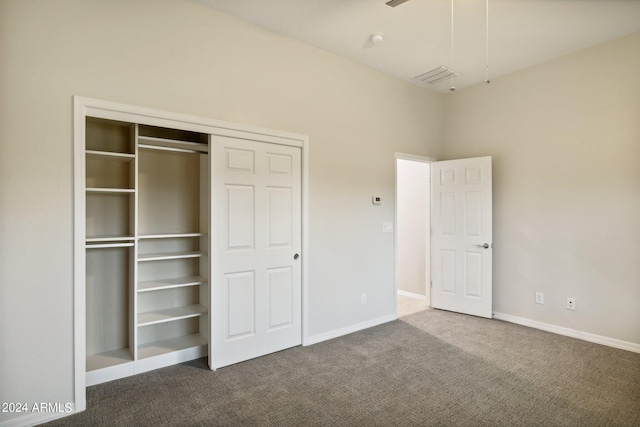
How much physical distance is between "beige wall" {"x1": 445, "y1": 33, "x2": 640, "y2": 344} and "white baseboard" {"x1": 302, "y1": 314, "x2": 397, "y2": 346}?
1490 millimetres

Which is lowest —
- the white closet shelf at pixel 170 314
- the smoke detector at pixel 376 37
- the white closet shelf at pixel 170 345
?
the white closet shelf at pixel 170 345

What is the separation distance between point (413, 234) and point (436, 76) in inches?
94.2

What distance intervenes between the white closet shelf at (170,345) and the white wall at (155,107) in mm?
720

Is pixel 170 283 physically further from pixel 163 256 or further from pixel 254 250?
pixel 254 250

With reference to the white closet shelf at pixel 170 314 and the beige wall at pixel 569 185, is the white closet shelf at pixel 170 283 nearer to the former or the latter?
the white closet shelf at pixel 170 314

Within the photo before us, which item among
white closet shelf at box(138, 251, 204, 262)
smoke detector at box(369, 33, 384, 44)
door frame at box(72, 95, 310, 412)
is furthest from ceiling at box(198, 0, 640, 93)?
white closet shelf at box(138, 251, 204, 262)

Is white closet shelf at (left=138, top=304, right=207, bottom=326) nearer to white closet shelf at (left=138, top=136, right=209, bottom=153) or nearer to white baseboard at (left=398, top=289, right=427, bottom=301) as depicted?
white closet shelf at (left=138, top=136, right=209, bottom=153)

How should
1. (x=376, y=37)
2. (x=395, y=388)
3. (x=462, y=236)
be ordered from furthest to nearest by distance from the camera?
(x=462, y=236) → (x=376, y=37) → (x=395, y=388)

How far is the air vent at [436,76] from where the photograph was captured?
4164 mm

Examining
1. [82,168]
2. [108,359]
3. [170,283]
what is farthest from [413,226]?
[82,168]

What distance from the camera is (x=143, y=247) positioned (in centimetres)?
319

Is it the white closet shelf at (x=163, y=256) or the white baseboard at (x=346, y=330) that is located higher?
the white closet shelf at (x=163, y=256)

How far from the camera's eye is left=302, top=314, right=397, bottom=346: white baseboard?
11.6ft

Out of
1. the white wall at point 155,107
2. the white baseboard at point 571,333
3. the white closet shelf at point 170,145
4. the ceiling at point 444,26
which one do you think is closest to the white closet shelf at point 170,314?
the white wall at point 155,107
